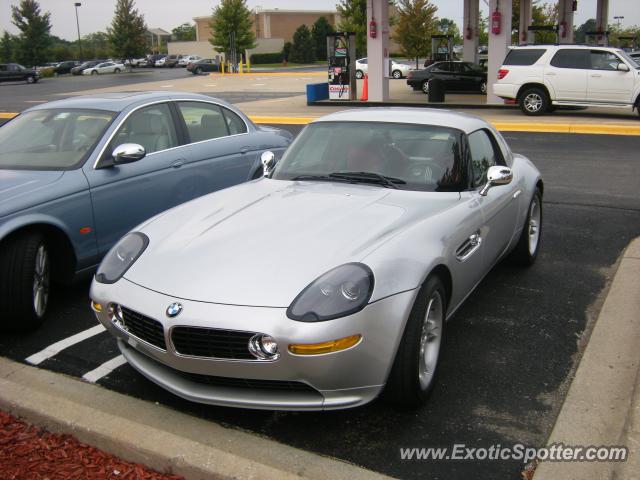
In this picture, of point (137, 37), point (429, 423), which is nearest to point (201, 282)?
point (429, 423)

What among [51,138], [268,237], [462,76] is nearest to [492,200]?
[268,237]

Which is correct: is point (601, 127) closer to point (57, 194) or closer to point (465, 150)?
point (465, 150)

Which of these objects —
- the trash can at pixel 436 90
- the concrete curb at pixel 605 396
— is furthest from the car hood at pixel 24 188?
the trash can at pixel 436 90

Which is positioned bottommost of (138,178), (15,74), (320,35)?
(138,178)

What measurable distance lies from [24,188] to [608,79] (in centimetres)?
1557

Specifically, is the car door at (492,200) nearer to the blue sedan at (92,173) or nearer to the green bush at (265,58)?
the blue sedan at (92,173)

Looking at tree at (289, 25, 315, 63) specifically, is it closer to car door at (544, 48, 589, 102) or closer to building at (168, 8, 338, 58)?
building at (168, 8, 338, 58)

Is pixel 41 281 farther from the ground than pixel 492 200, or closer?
closer

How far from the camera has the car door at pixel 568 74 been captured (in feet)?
56.0

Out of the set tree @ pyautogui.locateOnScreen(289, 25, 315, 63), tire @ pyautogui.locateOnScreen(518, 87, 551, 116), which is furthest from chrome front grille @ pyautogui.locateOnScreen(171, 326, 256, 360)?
tree @ pyautogui.locateOnScreen(289, 25, 315, 63)

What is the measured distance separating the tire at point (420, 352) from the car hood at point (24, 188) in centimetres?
286

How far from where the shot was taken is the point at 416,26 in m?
39.4

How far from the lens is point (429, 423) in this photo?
11.3ft

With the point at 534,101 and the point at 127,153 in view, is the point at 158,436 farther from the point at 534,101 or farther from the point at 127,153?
the point at 534,101
